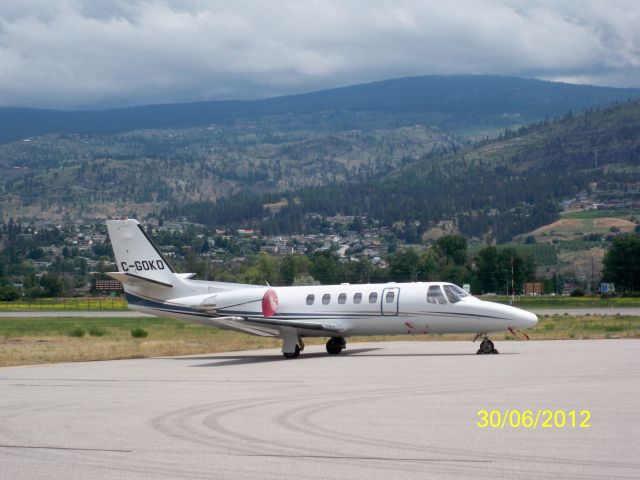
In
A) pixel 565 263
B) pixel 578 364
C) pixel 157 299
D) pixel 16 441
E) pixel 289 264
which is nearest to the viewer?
pixel 16 441

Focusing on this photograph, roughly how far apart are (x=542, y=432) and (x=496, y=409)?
273 centimetres

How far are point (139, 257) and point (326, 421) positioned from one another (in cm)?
2405

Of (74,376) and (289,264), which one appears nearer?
(74,376)

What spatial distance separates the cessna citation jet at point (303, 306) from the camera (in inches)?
1447

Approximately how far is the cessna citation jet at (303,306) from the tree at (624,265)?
300 ft

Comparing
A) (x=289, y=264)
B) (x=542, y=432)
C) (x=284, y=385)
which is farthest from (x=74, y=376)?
(x=289, y=264)

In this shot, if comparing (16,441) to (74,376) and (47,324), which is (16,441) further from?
(47,324)

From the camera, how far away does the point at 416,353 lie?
122ft

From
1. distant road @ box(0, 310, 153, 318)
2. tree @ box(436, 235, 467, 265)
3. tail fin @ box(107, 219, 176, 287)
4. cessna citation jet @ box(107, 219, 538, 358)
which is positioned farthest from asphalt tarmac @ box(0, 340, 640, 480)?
tree @ box(436, 235, 467, 265)

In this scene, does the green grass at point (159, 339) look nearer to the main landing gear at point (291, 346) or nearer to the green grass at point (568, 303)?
the main landing gear at point (291, 346)

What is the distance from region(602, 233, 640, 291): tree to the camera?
408 ft
